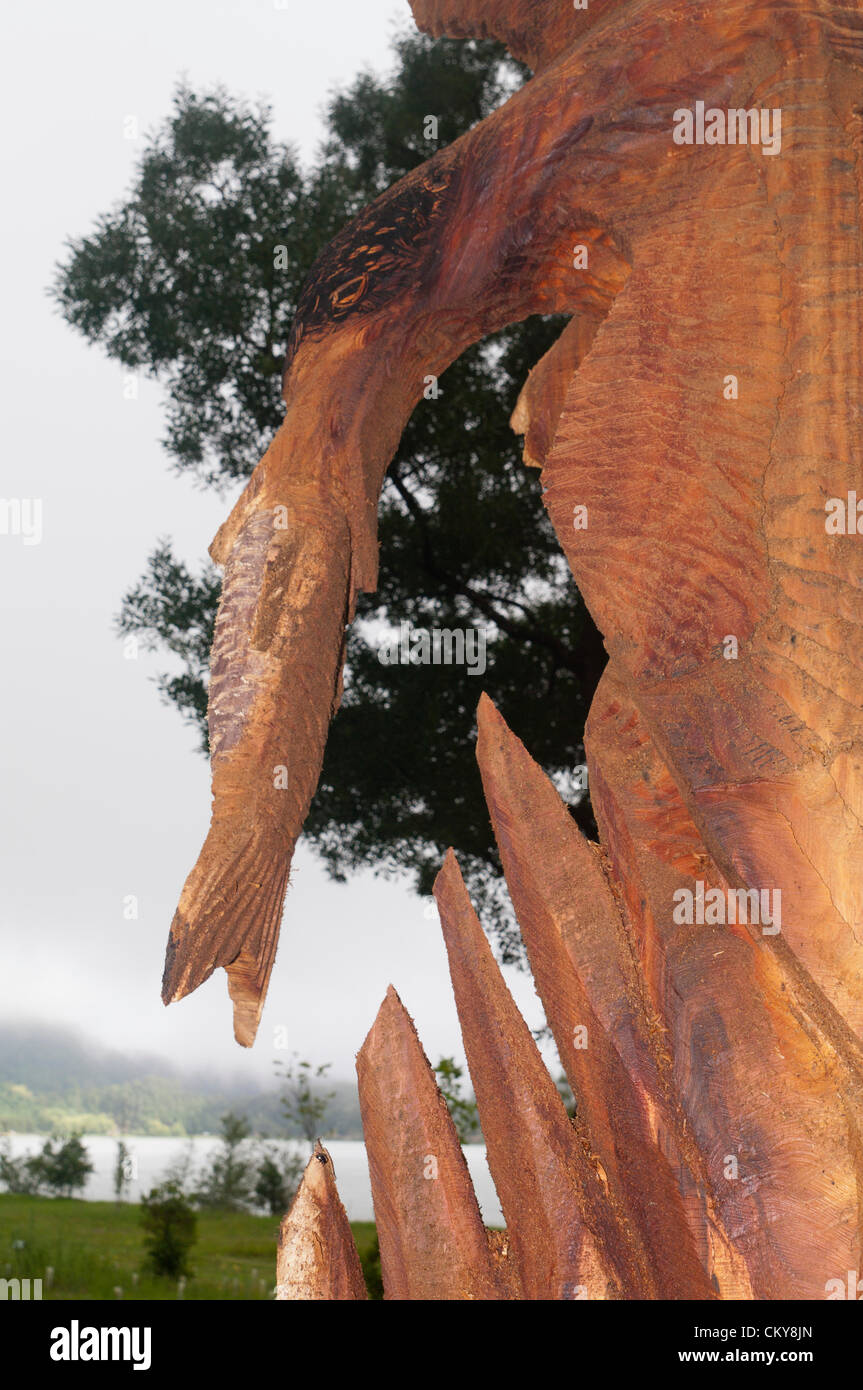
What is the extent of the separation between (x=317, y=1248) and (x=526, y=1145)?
0.38 meters

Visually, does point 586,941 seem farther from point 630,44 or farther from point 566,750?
point 566,750

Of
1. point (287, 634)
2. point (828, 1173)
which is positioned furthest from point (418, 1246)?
point (287, 634)

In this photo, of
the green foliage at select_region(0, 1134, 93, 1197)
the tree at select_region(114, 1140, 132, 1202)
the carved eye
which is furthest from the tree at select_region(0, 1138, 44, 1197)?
the carved eye

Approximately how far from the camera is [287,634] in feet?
7.04

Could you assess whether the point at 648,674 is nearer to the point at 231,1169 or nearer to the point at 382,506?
the point at 382,506

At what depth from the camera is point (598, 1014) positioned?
78.2 inches

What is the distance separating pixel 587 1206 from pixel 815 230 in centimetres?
157

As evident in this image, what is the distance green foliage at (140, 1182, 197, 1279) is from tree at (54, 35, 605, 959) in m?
1.99

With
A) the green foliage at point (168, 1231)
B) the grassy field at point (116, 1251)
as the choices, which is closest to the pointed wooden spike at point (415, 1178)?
the grassy field at point (116, 1251)

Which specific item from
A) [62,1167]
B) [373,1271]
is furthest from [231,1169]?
[373,1271]

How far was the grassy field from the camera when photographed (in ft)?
19.2

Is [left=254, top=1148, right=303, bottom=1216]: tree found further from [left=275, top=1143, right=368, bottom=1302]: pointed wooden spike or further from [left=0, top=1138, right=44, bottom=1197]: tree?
[left=275, top=1143, right=368, bottom=1302]: pointed wooden spike

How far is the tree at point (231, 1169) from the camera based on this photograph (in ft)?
26.6
